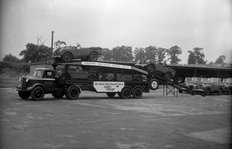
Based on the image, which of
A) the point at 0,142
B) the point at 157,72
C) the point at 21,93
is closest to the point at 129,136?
the point at 0,142

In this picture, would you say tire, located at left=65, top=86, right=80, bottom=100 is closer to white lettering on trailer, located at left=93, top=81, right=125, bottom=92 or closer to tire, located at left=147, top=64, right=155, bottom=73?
white lettering on trailer, located at left=93, top=81, right=125, bottom=92

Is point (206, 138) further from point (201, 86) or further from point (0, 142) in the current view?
point (201, 86)

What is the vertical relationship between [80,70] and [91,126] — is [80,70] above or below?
above

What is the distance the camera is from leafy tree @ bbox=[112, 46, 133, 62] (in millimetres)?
73312

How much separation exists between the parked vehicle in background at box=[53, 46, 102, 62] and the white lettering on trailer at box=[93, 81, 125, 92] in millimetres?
2334

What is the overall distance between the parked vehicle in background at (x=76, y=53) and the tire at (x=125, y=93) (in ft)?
11.3

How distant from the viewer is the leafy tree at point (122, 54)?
7331 cm

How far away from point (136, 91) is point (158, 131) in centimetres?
1436

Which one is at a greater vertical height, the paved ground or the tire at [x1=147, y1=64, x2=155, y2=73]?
the tire at [x1=147, y1=64, x2=155, y2=73]

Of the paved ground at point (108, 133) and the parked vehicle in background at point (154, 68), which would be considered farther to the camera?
the parked vehicle in background at point (154, 68)

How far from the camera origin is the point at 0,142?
22.5 ft

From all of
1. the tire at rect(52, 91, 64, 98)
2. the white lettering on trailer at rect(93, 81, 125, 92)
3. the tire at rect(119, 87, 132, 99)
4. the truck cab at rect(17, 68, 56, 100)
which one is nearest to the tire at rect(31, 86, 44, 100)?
the truck cab at rect(17, 68, 56, 100)

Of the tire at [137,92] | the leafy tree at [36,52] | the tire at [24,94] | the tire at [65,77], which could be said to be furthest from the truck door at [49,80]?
the leafy tree at [36,52]

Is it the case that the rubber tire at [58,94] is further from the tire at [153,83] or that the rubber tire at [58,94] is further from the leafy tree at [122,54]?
the leafy tree at [122,54]
